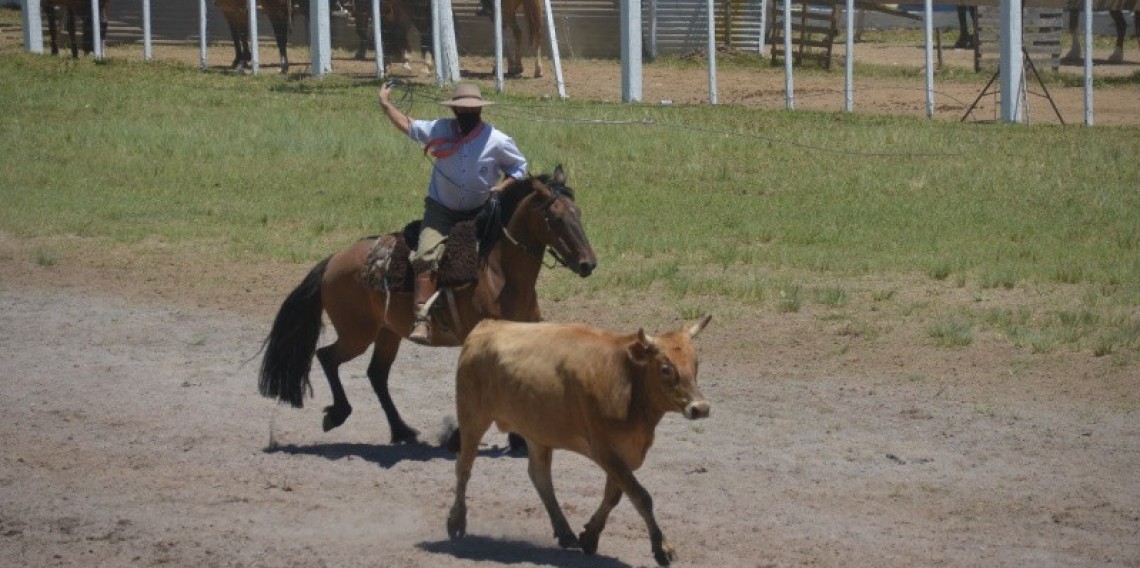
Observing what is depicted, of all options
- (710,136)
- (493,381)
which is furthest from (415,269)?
(710,136)

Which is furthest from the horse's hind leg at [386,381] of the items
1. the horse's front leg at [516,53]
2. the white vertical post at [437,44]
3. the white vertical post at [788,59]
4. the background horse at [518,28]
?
the horse's front leg at [516,53]

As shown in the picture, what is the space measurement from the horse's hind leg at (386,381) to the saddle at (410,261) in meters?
0.60

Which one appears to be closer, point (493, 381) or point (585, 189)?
point (493, 381)

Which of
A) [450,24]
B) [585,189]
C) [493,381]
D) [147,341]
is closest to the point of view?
[493,381]

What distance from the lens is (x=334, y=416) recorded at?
431 inches

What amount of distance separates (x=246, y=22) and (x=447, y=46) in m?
4.84

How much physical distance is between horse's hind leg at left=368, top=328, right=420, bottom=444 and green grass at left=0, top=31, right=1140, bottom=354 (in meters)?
3.48

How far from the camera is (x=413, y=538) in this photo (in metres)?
8.83

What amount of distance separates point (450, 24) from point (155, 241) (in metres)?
9.35

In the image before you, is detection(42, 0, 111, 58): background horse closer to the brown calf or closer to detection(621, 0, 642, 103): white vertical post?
detection(621, 0, 642, 103): white vertical post

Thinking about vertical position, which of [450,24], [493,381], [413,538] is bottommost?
[413,538]

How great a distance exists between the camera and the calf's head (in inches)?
300

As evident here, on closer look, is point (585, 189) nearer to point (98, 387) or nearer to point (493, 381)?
point (98, 387)

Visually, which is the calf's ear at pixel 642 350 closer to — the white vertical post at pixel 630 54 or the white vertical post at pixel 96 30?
the white vertical post at pixel 630 54
